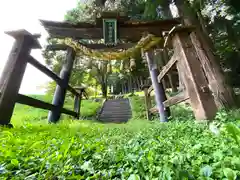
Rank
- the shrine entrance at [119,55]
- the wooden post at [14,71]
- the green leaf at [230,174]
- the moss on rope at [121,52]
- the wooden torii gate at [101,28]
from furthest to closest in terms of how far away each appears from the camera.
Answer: the wooden torii gate at [101,28] < the moss on rope at [121,52] < the wooden post at [14,71] < the shrine entrance at [119,55] < the green leaf at [230,174]

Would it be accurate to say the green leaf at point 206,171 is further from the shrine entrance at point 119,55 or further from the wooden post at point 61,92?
the wooden post at point 61,92

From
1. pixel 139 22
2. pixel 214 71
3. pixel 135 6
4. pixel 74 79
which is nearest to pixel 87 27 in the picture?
pixel 139 22

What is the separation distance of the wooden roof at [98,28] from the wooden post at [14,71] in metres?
2.01

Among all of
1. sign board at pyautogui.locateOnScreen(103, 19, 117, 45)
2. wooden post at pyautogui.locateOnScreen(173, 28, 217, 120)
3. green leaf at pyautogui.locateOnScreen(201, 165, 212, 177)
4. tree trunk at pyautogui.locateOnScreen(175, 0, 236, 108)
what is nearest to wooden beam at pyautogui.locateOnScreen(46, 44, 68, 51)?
sign board at pyautogui.locateOnScreen(103, 19, 117, 45)

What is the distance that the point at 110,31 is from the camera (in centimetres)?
537

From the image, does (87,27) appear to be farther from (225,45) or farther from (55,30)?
(225,45)

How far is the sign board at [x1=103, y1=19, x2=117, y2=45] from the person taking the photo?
5273mm

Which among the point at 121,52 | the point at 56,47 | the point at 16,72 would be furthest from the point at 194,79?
the point at 56,47

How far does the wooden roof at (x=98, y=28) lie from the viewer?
5434 mm

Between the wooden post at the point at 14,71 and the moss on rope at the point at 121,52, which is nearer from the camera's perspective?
the wooden post at the point at 14,71

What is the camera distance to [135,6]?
941 cm

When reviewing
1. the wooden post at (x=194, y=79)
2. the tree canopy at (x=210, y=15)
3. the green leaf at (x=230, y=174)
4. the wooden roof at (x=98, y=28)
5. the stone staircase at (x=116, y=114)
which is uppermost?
the tree canopy at (x=210, y=15)

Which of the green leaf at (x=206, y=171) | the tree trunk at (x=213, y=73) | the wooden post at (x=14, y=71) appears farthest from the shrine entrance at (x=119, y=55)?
the green leaf at (x=206, y=171)

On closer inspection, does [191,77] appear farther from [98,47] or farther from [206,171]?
[98,47]
